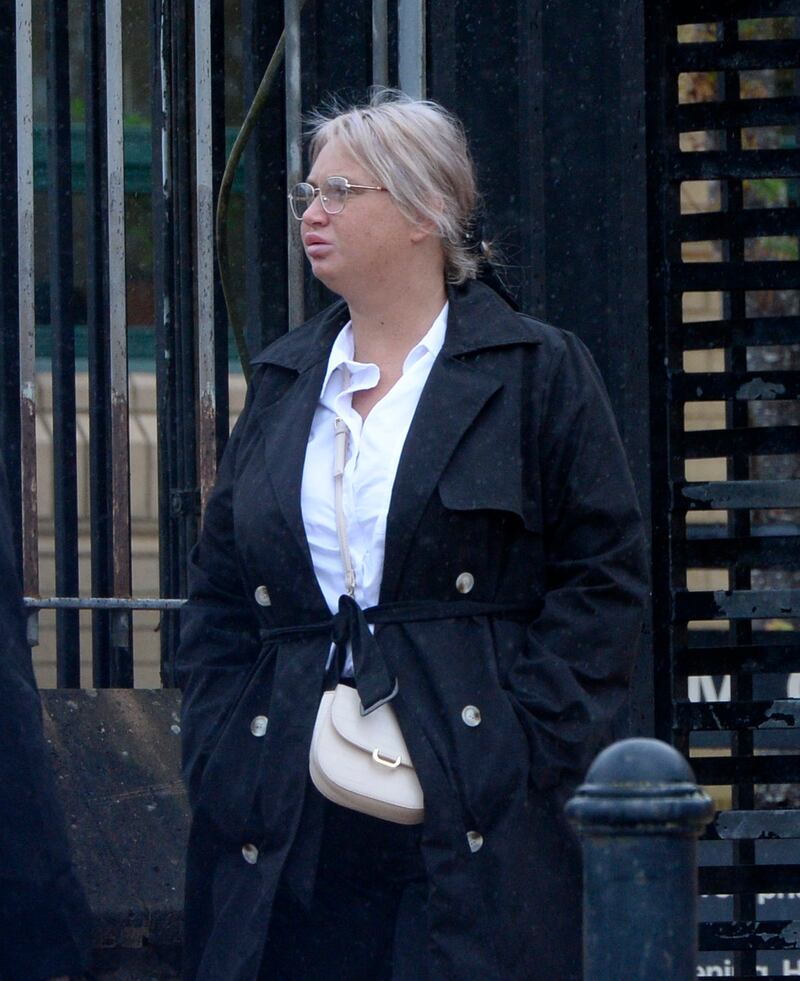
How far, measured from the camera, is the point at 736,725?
376 cm

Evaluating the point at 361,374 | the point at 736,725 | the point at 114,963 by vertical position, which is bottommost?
the point at 114,963

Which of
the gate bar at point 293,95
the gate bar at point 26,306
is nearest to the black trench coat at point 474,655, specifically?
the gate bar at point 293,95

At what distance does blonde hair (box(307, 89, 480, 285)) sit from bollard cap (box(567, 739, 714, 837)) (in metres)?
1.19

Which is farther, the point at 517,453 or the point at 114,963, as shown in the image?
the point at 114,963

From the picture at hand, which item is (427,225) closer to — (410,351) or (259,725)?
(410,351)

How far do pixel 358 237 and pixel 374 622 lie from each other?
598 millimetres

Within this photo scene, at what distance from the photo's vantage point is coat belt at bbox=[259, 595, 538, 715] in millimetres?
2715

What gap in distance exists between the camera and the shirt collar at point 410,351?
9.65ft

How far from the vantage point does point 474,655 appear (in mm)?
2781

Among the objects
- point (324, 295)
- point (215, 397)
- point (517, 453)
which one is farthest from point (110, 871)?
point (517, 453)

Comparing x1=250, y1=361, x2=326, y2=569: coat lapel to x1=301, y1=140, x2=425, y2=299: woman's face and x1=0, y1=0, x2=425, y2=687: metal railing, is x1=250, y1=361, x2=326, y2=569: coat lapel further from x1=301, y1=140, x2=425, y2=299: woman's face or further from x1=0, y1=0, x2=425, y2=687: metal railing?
x1=0, y1=0, x2=425, y2=687: metal railing

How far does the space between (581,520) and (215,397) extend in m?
1.59

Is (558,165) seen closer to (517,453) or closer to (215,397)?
(215,397)

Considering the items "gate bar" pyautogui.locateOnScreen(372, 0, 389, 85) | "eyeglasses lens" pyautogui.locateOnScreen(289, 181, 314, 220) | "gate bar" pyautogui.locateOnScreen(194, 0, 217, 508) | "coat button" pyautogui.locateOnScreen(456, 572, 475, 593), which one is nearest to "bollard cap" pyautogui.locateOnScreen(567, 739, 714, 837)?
"coat button" pyautogui.locateOnScreen(456, 572, 475, 593)
